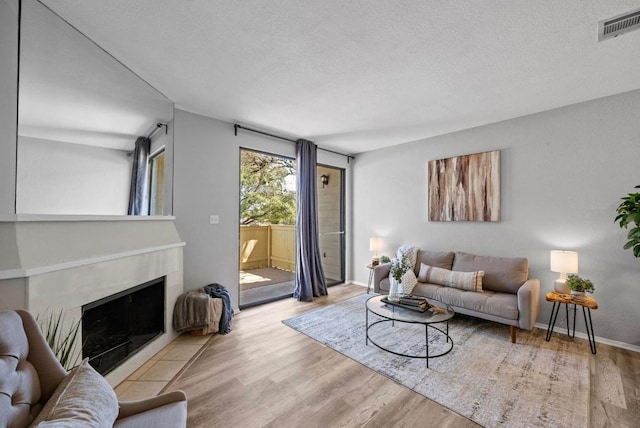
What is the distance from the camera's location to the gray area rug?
1729 millimetres

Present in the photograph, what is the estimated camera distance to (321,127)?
3.68 meters

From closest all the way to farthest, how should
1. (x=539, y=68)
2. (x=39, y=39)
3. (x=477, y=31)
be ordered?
(x=39, y=39) < (x=477, y=31) < (x=539, y=68)

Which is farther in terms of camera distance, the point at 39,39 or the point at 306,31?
the point at 306,31

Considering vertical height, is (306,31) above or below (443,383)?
above

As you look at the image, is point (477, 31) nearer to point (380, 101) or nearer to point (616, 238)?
point (380, 101)

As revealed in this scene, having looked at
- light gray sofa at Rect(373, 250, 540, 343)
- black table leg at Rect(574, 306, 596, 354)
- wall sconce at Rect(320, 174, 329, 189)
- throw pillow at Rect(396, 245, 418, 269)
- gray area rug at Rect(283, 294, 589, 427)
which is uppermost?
wall sconce at Rect(320, 174, 329, 189)

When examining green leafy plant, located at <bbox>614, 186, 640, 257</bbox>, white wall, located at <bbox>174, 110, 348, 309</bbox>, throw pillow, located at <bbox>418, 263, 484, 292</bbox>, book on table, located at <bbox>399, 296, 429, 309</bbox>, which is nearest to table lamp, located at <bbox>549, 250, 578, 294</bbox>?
green leafy plant, located at <bbox>614, 186, 640, 257</bbox>

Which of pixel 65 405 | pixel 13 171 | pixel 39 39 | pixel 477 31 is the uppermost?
pixel 477 31

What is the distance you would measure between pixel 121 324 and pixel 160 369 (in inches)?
19.8

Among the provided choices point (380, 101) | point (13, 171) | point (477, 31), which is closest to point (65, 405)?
point (13, 171)

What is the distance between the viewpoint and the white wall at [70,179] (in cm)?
151

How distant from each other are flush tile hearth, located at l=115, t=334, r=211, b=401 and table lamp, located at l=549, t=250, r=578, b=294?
372cm

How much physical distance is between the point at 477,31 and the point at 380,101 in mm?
1156

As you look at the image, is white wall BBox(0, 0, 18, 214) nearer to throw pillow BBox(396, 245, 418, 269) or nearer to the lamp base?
throw pillow BBox(396, 245, 418, 269)
